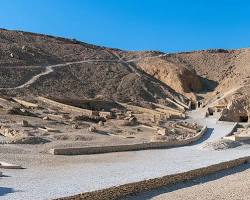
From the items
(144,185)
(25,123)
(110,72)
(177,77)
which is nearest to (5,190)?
(144,185)

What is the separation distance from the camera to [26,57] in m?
53.0

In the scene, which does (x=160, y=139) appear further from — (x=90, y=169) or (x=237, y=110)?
(x=237, y=110)

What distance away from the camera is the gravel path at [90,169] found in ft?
41.7

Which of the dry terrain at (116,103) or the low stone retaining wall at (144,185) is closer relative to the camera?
the low stone retaining wall at (144,185)

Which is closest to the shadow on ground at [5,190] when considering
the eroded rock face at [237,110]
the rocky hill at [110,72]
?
the rocky hill at [110,72]

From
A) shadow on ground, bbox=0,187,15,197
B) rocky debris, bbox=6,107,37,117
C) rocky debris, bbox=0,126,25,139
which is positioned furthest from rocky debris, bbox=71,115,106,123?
shadow on ground, bbox=0,187,15,197

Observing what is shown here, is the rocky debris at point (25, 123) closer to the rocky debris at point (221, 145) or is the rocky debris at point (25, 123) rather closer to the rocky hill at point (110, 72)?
the rocky debris at point (221, 145)

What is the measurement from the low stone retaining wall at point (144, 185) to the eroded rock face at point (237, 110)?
20.8 meters

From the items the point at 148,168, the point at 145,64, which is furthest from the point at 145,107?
the point at 148,168

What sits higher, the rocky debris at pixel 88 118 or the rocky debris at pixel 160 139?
the rocky debris at pixel 88 118

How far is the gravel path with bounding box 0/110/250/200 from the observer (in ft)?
41.7

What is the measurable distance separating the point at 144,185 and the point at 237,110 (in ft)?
91.2

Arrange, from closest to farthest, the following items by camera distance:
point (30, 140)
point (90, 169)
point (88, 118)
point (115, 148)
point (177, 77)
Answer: point (90, 169)
point (30, 140)
point (115, 148)
point (88, 118)
point (177, 77)

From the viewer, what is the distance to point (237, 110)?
4081cm
